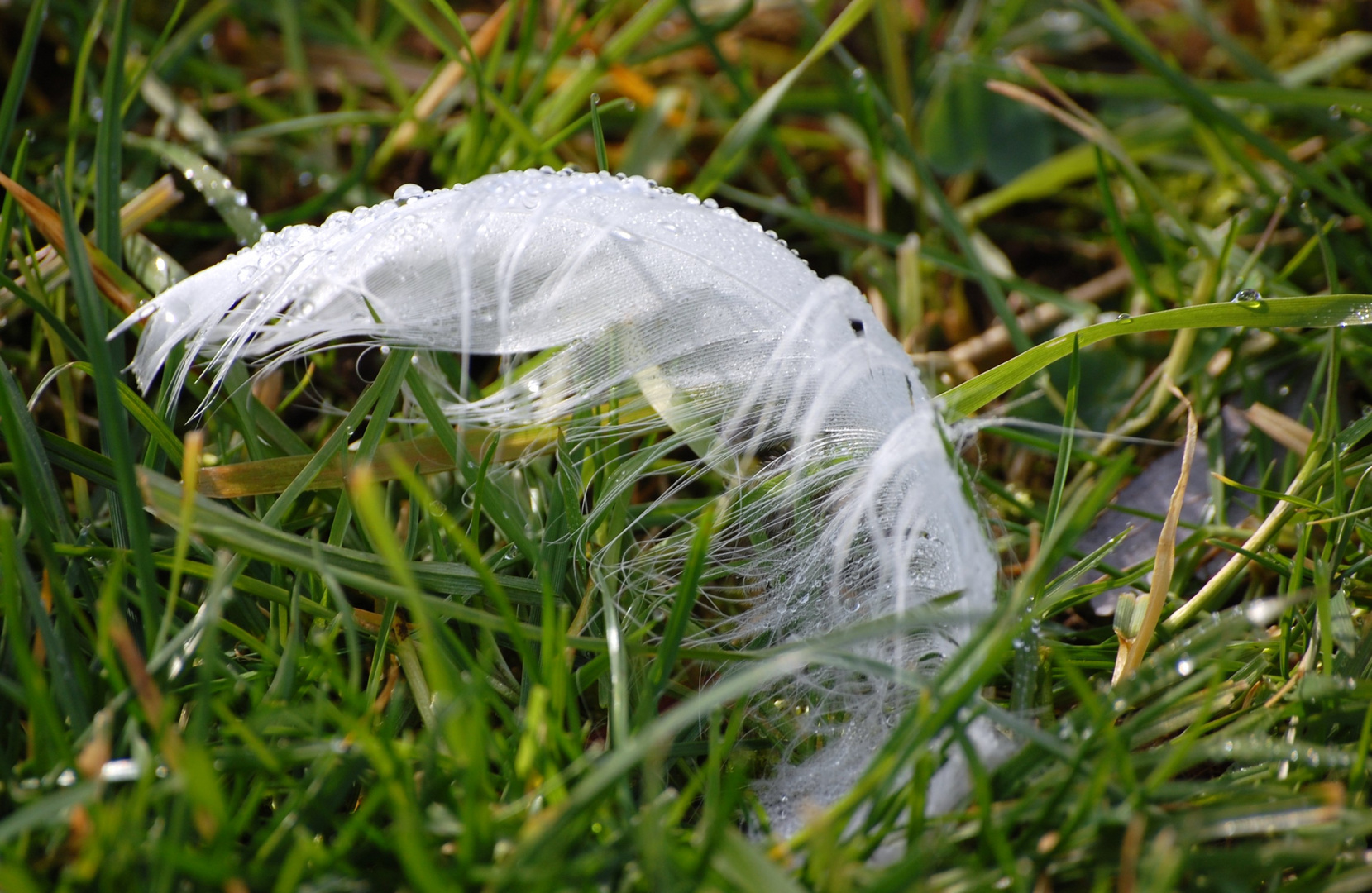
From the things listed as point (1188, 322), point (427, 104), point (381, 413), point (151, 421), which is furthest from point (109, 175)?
point (1188, 322)

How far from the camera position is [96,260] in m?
1.60

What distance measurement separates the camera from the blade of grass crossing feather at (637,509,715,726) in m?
1.14

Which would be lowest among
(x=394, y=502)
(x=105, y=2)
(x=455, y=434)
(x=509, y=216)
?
(x=394, y=502)

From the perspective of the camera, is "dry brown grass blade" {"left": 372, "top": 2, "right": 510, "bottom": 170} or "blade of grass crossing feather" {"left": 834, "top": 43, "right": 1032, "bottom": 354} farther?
"dry brown grass blade" {"left": 372, "top": 2, "right": 510, "bottom": 170}

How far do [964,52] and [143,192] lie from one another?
2003 mm

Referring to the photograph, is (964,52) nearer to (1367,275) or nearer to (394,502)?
(1367,275)

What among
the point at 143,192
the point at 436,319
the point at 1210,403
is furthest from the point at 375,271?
the point at 1210,403

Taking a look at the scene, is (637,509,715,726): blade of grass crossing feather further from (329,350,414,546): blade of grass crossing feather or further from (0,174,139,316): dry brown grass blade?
(0,174,139,316): dry brown grass blade

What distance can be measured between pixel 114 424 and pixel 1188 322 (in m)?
1.45

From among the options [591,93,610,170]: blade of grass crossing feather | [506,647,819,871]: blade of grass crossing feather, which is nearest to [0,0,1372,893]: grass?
[506,647,819,871]: blade of grass crossing feather

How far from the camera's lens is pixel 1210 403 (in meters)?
1.84

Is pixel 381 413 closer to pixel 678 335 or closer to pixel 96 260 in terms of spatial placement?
pixel 678 335

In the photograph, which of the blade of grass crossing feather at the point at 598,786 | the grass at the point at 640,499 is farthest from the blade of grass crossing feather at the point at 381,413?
the blade of grass crossing feather at the point at 598,786

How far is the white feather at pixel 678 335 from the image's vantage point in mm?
1286
